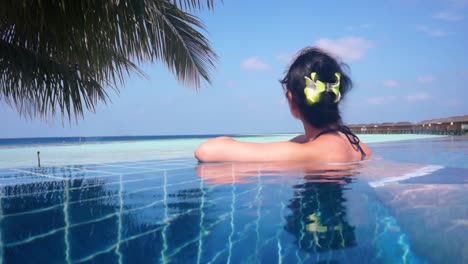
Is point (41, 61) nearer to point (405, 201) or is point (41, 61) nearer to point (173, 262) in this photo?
point (173, 262)

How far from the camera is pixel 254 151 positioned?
15.2 feet

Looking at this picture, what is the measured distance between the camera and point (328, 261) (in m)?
1.53

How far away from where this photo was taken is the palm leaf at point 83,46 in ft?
10.5

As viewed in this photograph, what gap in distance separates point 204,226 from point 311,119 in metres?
2.85

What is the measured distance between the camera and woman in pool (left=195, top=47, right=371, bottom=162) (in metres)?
4.33

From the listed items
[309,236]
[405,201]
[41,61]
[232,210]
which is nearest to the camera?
[309,236]

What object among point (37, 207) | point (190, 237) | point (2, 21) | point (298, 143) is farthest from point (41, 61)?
point (190, 237)

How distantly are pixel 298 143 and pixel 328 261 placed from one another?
130 inches

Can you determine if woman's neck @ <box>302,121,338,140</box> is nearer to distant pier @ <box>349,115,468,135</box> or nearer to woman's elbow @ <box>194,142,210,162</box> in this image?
woman's elbow @ <box>194,142,210,162</box>

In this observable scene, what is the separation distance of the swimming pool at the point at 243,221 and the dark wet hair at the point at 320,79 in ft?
3.31

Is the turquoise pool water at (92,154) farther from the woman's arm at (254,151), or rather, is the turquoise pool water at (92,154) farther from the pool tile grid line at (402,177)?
the pool tile grid line at (402,177)

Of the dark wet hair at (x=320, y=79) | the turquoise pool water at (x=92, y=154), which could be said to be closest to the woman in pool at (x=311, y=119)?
the dark wet hair at (x=320, y=79)

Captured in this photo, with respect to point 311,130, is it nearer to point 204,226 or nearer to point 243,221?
point 243,221

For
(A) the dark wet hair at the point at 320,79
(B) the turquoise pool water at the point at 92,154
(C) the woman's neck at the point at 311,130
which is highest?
(A) the dark wet hair at the point at 320,79
